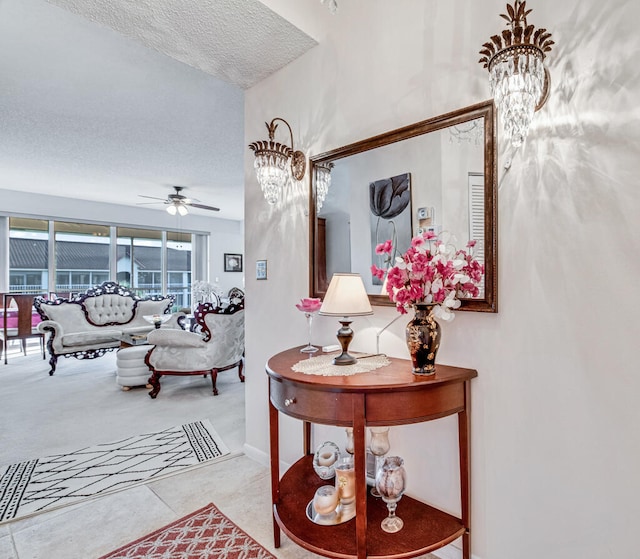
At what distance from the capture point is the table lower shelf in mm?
1366

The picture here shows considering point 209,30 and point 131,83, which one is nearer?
point 209,30

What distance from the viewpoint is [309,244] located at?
2172 millimetres

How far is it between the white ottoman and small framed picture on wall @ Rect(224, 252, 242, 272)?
5.04m

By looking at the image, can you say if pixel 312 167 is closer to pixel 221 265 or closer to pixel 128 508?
pixel 128 508

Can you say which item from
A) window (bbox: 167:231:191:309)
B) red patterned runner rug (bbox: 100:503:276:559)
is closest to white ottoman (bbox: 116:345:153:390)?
red patterned runner rug (bbox: 100:503:276:559)

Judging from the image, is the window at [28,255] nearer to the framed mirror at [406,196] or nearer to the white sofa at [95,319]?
the white sofa at [95,319]

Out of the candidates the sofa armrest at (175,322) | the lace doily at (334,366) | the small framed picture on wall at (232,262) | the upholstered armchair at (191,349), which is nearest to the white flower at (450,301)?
the lace doily at (334,366)

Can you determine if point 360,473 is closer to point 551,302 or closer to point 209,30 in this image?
point 551,302

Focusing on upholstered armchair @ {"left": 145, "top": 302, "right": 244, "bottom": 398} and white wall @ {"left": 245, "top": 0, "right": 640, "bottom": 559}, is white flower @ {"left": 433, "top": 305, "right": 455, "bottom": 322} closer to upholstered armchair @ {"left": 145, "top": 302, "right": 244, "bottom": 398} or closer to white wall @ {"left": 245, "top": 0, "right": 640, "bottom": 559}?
white wall @ {"left": 245, "top": 0, "right": 640, "bottom": 559}

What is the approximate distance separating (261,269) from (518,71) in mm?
1765

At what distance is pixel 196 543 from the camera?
5.58 feet

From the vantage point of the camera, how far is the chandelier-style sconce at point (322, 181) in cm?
208

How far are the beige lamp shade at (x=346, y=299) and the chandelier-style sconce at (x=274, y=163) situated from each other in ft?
2.83

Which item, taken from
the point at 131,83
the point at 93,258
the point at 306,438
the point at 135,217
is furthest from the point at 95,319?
the point at 306,438
